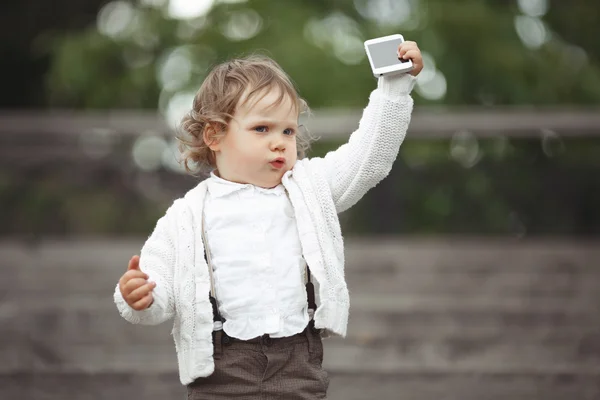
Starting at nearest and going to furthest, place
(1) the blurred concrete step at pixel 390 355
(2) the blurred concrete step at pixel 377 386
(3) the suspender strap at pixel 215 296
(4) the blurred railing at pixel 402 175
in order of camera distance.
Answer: (3) the suspender strap at pixel 215 296 < (2) the blurred concrete step at pixel 377 386 < (1) the blurred concrete step at pixel 390 355 < (4) the blurred railing at pixel 402 175

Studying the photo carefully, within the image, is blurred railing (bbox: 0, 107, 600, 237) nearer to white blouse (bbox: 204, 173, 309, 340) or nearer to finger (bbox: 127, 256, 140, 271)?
white blouse (bbox: 204, 173, 309, 340)

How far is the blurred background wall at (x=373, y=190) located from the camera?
137 inches

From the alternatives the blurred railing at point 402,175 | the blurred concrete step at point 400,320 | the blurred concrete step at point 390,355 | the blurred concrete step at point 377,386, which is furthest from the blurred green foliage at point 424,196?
the blurred concrete step at point 377,386

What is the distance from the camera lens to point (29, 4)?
919 centimetres

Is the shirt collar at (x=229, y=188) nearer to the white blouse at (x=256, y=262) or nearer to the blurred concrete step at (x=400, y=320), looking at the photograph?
the white blouse at (x=256, y=262)

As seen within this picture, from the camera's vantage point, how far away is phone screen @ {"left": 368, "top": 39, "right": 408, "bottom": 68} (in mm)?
2004

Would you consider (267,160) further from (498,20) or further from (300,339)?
(498,20)

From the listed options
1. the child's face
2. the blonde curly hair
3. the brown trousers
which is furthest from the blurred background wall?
the brown trousers

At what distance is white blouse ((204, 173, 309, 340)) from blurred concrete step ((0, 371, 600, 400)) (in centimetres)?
132

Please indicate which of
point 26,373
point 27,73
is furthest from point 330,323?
point 27,73

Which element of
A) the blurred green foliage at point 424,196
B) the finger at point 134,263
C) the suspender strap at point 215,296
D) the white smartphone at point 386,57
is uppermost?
the white smartphone at point 386,57

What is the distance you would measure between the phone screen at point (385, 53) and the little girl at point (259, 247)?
0.02 meters

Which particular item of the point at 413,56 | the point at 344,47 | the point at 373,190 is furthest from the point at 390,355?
the point at 344,47

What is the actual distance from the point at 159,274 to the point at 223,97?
42 centimetres
